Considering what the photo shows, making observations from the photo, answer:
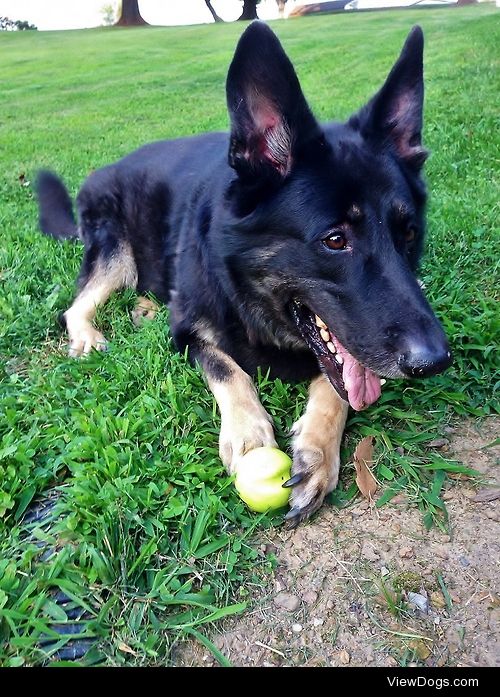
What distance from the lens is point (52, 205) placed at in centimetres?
524

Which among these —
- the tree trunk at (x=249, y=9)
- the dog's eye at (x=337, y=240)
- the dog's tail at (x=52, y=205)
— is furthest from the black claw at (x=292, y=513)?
the tree trunk at (x=249, y=9)

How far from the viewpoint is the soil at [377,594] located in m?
1.81

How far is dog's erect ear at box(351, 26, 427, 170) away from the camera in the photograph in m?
2.76

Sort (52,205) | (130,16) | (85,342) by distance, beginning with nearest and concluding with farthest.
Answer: (85,342), (52,205), (130,16)

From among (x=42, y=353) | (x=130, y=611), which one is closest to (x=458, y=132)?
(x=42, y=353)

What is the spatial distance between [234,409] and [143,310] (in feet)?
5.31

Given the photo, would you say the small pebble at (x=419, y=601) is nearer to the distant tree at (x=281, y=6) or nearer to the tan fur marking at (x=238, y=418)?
the tan fur marking at (x=238, y=418)

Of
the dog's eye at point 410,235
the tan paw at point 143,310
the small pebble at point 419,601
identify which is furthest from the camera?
the tan paw at point 143,310

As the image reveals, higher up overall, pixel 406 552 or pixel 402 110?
pixel 402 110

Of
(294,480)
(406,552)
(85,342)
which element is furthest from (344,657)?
(85,342)

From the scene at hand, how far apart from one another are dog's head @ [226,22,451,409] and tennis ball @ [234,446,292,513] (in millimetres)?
455

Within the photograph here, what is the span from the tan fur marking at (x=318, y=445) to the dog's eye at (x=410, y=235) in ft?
2.45

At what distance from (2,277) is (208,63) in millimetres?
14008

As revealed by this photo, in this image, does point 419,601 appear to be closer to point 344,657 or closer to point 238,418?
point 344,657
